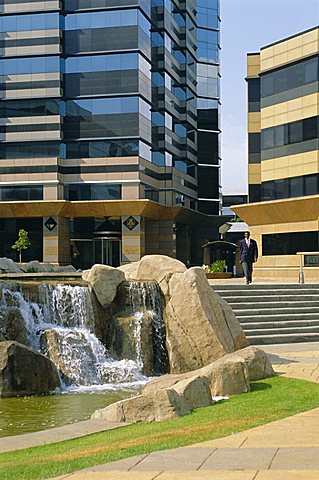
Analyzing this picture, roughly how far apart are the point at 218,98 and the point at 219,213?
44.4ft

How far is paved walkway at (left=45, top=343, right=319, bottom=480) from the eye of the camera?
22.3ft

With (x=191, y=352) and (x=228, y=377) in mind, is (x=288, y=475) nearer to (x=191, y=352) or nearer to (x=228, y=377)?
(x=228, y=377)

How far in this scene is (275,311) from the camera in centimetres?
2400

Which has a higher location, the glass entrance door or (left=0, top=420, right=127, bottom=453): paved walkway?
the glass entrance door

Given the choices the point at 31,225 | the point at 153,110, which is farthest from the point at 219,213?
the point at 31,225

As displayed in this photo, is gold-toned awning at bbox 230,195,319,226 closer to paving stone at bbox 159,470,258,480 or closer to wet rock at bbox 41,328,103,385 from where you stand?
wet rock at bbox 41,328,103,385

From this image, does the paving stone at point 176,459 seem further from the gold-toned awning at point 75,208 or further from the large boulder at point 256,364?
the gold-toned awning at point 75,208

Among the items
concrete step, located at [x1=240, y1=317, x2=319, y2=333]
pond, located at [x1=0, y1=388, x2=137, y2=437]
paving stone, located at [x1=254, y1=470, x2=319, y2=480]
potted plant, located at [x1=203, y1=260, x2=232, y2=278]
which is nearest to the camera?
paving stone, located at [x1=254, y1=470, x2=319, y2=480]

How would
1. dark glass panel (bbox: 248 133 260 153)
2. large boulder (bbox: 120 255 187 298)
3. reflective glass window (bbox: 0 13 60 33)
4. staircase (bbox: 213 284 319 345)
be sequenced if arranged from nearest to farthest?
large boulder (bbox: 120 255 187 298)
staircase (bbox: 213 284 319 345)
dark glass panel (bbox: 248 133 260 153)
reflective glass window (bbox: 0 13 60 33)

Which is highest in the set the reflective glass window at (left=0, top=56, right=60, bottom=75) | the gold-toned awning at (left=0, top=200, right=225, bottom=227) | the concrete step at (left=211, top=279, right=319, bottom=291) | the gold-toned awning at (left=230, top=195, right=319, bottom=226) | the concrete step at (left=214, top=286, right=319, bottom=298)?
the reflective glass window at (left=0, top=56, right=60, bottom=75)

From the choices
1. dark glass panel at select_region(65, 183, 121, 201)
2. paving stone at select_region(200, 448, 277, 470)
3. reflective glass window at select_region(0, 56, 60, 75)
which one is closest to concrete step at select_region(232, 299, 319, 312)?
paving stone at select_region(200, 448, 277, 470)

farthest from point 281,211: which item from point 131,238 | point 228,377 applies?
point 228,377

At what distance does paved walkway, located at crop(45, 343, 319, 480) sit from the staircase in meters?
12.6

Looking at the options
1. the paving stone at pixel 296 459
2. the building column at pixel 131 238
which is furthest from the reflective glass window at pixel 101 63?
the paving stone at pixel 296 459
